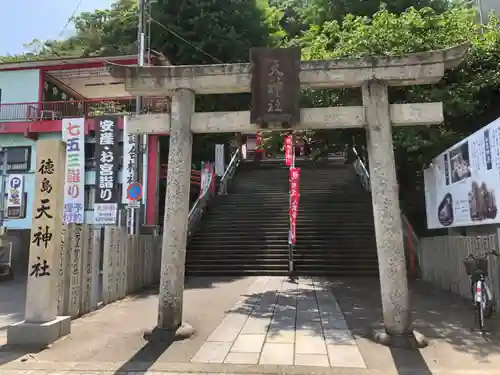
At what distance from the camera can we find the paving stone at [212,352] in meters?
5.74

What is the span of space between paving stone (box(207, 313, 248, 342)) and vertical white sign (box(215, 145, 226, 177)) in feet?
46.1

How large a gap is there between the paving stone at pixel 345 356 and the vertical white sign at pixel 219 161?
16.3 m

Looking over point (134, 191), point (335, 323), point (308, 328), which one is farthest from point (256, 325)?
point (134, 191)

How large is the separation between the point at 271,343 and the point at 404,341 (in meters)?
1.87

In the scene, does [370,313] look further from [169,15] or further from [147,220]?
[169,15]

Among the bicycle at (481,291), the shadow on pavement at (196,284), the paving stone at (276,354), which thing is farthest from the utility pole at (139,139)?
the bicycle at (481,291)

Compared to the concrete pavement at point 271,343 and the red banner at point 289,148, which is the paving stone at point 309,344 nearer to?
the concrete pavement at point 271,343

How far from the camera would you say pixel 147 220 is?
16812 millimetres

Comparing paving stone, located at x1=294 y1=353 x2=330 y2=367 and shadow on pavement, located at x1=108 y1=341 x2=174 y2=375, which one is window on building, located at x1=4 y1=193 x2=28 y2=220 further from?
paving stone, located at x1=294 y1=353 x2=330 y2=367

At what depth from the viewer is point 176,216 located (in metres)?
7.08

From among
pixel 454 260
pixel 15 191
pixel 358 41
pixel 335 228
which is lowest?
pixel 454 260

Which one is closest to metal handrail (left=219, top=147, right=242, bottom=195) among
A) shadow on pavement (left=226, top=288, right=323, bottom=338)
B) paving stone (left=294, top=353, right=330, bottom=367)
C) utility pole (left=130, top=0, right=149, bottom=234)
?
utility pole (left=130, top=0, right=149, bottom=234)

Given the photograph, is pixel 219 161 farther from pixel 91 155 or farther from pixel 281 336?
pixel 281 336

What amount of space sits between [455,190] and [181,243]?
6.47 m
